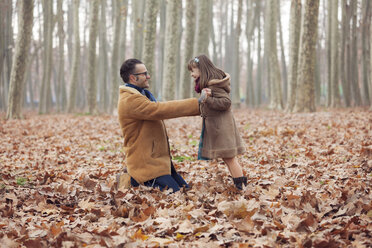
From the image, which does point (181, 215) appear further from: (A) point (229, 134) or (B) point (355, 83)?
(B) point (355, 83)

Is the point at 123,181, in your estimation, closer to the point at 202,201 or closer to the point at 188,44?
the point at 202,201

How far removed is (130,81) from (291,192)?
7.75 ft

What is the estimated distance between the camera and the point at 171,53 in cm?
1184

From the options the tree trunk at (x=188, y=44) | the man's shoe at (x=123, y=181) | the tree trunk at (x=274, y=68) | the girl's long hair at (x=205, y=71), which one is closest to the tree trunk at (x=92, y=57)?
the tree trunk at (x=188, y=44)

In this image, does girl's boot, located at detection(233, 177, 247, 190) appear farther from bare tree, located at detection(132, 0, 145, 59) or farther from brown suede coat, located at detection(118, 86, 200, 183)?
bare tree, located at detection(132, 0, 145, 59)

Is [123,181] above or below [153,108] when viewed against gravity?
below

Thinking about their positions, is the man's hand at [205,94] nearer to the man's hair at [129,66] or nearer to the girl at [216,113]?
the girl at [216,113]

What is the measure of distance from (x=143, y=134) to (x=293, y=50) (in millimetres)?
11345

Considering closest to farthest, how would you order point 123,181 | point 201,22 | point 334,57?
1. point 123,181
2. point 201,22
3. point 334,57

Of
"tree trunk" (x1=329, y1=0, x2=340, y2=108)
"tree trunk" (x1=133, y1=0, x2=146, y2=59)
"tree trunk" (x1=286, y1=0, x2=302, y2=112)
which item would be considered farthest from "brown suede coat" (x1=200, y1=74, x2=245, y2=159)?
"tree trunk" (x1=329, y1=0, x2=340, y2=108)

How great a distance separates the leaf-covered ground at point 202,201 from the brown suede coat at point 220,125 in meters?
0.51

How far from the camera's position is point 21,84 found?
13609 millimetres

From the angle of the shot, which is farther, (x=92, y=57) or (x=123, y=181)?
(x=92, y=57)

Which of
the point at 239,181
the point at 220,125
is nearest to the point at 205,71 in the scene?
the point at 220,125
